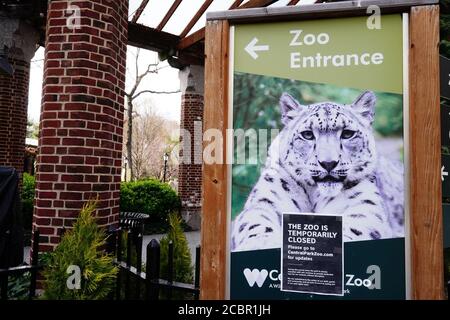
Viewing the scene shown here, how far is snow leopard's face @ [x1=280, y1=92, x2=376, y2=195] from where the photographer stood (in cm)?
181

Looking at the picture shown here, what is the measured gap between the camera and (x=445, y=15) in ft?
13.7

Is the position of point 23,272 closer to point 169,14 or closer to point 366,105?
point 366,105

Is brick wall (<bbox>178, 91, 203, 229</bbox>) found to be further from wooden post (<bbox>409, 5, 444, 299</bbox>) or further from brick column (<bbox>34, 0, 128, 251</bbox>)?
wooden post (<bbox>409, 5, 444, 299</bbox>)

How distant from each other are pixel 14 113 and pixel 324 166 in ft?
30.6

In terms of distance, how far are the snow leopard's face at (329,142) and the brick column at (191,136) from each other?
10.1m

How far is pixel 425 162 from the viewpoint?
1.75 metres

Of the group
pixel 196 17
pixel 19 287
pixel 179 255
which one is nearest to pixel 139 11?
pixel 196 17

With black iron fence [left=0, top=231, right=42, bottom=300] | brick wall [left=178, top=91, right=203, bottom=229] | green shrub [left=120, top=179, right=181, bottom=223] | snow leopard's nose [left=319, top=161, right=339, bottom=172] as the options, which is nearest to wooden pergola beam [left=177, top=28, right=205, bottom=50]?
brick wall [left=178, top=91, right=203, bottom=229]

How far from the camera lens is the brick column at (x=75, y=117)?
11.0 ft

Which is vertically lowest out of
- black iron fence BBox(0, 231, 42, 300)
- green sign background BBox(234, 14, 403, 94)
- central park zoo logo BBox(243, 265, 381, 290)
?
black iron fence BBox(0, 231, 42, 300)

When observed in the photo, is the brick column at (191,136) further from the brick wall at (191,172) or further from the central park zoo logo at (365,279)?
the central park zoo logo at (365,279)

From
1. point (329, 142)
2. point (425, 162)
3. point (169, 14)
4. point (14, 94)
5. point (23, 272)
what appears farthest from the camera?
point (169, 14)

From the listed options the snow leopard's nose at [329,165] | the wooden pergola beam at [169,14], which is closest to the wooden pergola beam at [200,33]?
the wooden pergola beam at [169,14]
